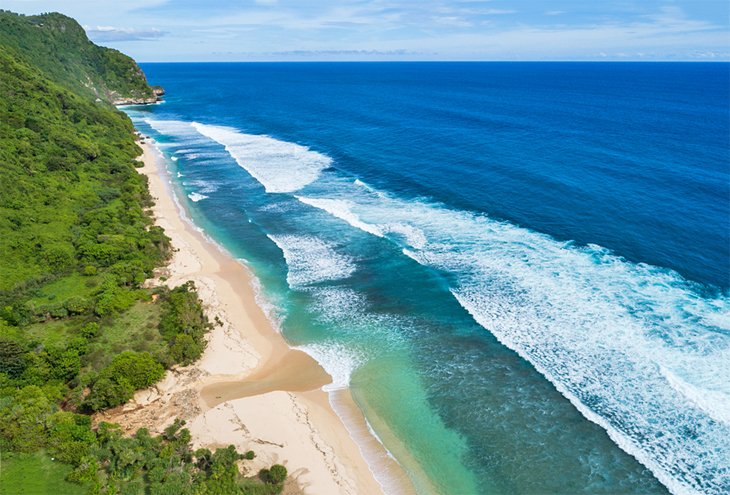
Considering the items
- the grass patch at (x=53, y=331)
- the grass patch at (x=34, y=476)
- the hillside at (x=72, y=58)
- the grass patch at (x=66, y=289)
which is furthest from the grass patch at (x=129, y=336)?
the hillside at (x=72, y=58)

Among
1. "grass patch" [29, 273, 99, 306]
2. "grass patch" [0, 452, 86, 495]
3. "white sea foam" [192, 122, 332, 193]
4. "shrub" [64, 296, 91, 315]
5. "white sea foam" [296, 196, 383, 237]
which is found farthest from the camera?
"white sea foam" [192, 122, 332, 193]

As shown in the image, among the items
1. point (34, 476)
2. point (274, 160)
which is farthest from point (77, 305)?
point (274, 160)

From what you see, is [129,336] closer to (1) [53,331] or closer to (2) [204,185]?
(1) [53,331]

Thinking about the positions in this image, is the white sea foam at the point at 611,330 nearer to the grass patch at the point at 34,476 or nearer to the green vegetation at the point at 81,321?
the green vegetation at the point at 81,321

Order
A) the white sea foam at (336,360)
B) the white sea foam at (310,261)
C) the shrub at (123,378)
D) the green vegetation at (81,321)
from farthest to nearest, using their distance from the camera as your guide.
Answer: the white sea foam at (310,261) < the white sea foam at (336,360) < the shrub at (123,378) < the green vegetation at (81,321)

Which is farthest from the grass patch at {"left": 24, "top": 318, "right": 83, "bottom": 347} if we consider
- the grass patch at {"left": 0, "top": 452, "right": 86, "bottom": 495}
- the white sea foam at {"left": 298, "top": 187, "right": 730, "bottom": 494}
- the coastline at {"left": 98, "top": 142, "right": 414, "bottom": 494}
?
the white sea foam at {"left": 298, "top": 187, "right": 730, "bottom": 494}

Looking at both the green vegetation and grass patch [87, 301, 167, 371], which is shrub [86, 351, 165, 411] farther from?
grass patch [87, 301, 167, 371]
